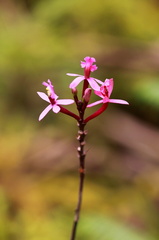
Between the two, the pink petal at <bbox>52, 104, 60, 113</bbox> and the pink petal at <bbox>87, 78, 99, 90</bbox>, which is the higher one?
the pink petal at <bbox>87, 78, 99, 90</bbox>

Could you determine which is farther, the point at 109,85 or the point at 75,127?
the point at 75,127

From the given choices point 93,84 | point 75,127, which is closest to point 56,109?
point 93,84

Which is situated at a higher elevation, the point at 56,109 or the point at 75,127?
the point at 56,109

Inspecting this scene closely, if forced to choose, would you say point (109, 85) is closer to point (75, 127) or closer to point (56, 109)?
point (56, 109)

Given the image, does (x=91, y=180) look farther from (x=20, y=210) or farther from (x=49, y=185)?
(x=20, y=210)

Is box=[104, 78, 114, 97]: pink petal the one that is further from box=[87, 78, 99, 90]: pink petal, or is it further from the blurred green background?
the blurred green background

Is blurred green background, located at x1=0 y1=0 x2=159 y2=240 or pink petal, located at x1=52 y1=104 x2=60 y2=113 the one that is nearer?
pink petal, located at x1=52 y1=104 x2=60 y2=113

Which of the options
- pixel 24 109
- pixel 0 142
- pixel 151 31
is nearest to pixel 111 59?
pixel 151 31

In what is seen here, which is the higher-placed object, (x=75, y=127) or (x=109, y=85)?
(x=109, y=85)

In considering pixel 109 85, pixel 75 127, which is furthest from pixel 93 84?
pixel 75 127

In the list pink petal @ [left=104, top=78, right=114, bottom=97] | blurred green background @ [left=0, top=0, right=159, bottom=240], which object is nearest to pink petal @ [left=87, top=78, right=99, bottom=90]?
pink petal @ [left=104, top=78, right=114, bottom=97]
